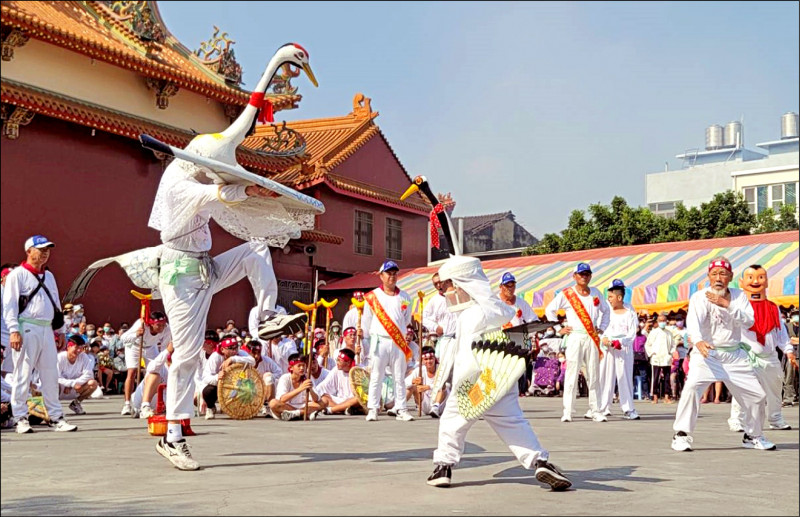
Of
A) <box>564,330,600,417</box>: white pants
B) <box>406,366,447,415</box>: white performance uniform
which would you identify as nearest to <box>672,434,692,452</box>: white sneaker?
<box>564,330,600,417</box>: white pants

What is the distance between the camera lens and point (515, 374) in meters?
6.36

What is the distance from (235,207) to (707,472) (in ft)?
13.5

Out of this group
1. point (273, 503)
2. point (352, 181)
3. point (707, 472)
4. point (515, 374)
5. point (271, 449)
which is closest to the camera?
point (273, 503)

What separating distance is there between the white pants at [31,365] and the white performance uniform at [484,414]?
5852mm

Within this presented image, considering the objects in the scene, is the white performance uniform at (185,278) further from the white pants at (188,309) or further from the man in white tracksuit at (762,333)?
the man in white tracksuit at (762,333)

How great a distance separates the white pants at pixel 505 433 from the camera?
6.32m

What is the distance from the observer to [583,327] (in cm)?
1311

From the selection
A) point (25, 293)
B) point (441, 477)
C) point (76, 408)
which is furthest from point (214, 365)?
point (441, 477)

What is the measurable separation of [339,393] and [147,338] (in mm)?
2927

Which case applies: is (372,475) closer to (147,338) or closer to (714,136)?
(147,338)

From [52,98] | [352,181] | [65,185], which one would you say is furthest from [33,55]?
[352,181]

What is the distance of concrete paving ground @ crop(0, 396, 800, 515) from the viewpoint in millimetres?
5492

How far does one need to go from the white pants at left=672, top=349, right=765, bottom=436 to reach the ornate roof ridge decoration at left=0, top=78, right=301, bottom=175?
11.8 m

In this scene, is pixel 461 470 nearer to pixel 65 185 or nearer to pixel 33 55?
pixel 65 185
